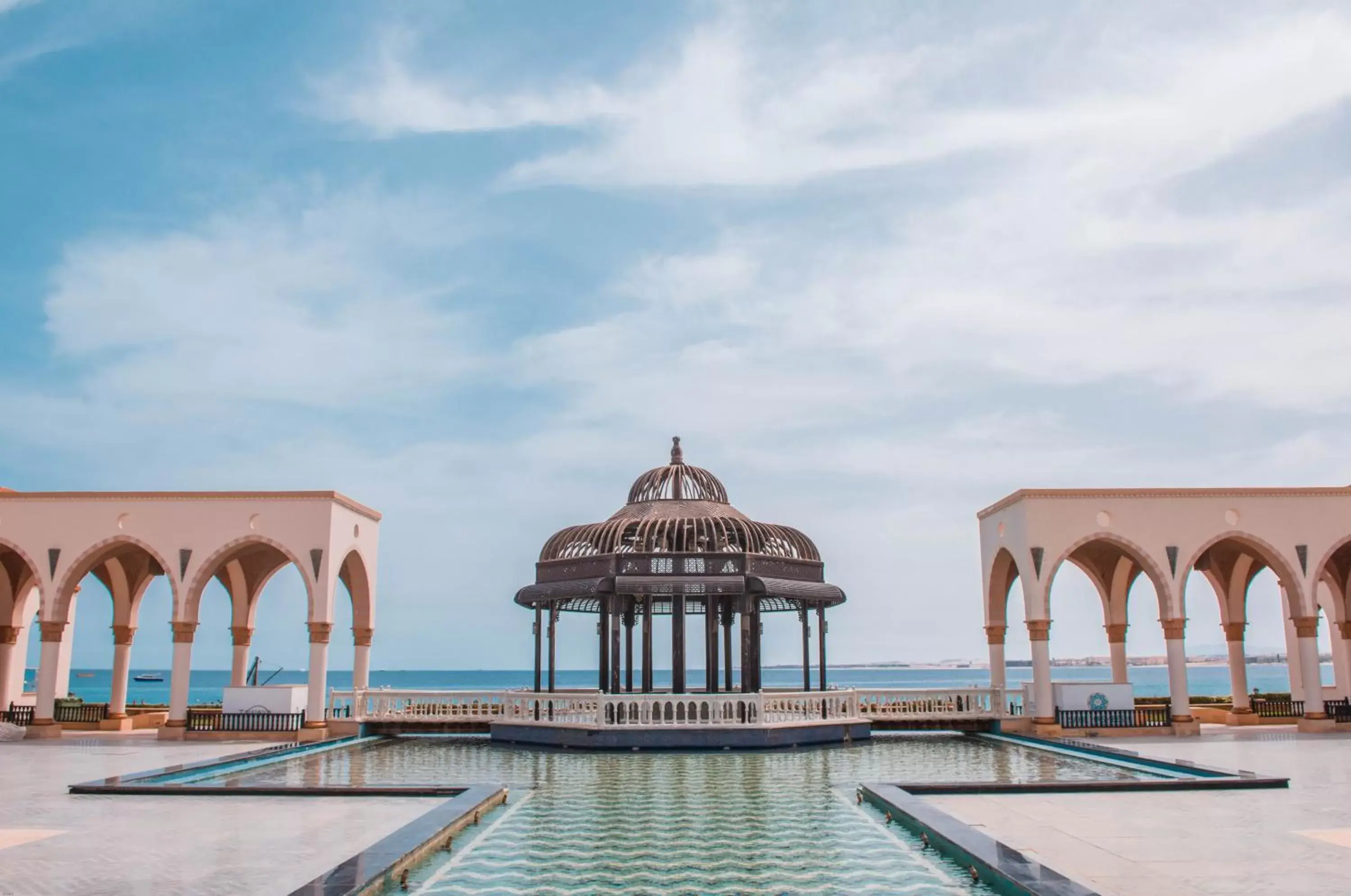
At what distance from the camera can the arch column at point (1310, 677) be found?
24750 mm

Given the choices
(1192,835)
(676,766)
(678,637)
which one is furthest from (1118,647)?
(1192,835)

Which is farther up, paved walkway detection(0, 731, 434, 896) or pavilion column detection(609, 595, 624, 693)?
pavilion column detection(609, 595, 624, 693)

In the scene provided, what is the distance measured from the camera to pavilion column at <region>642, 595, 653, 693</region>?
2331cm

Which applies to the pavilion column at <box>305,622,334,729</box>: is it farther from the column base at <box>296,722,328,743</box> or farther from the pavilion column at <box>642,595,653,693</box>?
the pavilion column at <box>642,595,653,693</box>

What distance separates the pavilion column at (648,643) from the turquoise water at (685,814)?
2.80 meters

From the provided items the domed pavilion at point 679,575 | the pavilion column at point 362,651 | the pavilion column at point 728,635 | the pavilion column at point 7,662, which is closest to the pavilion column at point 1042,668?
the domed pavilion at point 679,575

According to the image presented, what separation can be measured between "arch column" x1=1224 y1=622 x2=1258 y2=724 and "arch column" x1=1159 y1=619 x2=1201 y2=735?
3811 millimetres

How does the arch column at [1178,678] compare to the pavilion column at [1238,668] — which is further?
the pavilion column at [1238,668]

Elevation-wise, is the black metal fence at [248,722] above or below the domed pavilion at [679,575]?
below

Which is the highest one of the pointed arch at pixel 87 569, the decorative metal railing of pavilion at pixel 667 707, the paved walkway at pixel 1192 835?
the pointed arch at pixel 87 569

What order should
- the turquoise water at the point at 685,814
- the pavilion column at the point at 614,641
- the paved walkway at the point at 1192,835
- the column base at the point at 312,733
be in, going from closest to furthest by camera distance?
the paved walkway at the point at 1192,835
the turquoise water at the point at 685,814
the pavilion column at the point at 614,641
the column base at the point at 312,733

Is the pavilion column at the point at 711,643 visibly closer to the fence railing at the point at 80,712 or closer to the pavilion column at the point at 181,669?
the pavilion column at the point at 181,669

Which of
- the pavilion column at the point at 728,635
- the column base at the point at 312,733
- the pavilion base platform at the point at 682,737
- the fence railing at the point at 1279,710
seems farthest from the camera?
the fence railing at the point at 1279,710

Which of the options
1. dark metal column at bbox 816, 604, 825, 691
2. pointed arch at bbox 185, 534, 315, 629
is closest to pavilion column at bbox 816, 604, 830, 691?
dark metal column at bbox 816, 604, 825, 691
